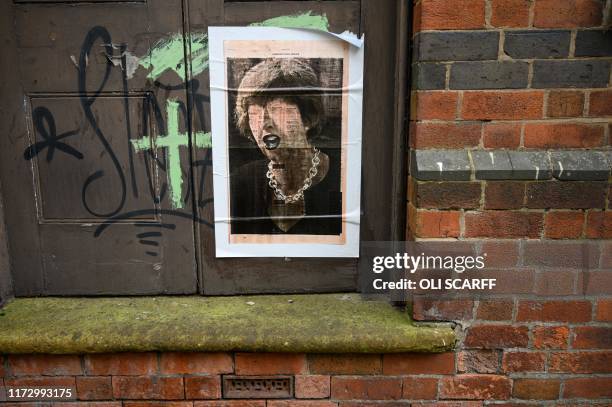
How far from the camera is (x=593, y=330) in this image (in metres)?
1.83

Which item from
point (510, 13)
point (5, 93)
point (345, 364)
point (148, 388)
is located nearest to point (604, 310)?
point (345, 364)

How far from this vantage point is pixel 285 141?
199cm

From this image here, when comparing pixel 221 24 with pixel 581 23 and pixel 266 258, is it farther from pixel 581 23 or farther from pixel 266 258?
pixel 581 23

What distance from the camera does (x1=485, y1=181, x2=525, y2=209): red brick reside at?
1.71m

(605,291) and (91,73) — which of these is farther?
(91,73)

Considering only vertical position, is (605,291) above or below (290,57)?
below

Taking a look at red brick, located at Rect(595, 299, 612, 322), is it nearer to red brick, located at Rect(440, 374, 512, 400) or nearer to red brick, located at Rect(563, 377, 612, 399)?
red brick, located at Rect(563, 377, 612, 399)

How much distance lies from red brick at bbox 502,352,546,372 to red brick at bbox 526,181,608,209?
0.64m

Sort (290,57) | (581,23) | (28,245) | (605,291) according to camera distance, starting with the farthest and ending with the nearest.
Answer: (28,245) → (290,57) → (605,291) → (581,23)

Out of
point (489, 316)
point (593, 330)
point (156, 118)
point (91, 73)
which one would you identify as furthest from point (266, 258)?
point (593, 330)

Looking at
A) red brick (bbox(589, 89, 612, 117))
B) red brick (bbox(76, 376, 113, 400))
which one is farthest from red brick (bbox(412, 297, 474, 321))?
red brick (bbox(76, 376, 113, 400))

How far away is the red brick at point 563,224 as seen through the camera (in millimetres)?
1732

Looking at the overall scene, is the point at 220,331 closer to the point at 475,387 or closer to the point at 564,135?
the point at 475,387

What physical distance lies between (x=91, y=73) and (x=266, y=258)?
44.6 inches
